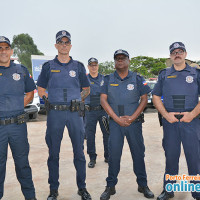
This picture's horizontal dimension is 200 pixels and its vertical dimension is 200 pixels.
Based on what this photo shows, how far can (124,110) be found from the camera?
3.30 metres

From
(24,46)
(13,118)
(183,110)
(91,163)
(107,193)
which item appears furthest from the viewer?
(24,46)

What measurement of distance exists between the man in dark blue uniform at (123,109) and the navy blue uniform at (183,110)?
1.16 feet

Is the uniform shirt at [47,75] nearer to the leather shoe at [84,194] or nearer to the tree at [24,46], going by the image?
the leather shoe at [84,194]

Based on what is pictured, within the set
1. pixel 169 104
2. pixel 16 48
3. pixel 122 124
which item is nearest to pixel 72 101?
pixel 122 124

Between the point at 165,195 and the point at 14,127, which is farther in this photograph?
the point at 165,195

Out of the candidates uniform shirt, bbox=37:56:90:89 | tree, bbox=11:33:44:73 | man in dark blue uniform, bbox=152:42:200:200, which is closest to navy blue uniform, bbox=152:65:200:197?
man in dark blue uniform, bbox=152:42:200:200

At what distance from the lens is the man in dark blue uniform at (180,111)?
3.04m

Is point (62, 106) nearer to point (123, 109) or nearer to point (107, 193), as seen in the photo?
point (123, 109)

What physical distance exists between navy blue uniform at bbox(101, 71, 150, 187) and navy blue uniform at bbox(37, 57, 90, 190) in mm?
423

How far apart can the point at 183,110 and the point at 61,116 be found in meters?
1.61

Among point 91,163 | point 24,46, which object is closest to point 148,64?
point 24,46

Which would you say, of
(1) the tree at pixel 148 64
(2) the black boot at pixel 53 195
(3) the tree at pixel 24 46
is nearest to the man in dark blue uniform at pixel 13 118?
(2) the black boot at pixel 53 195

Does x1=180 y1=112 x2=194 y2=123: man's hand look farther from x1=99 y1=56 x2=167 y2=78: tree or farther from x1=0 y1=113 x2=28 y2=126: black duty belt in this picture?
x1=99 y1=56 x2=167 y2=78: tree

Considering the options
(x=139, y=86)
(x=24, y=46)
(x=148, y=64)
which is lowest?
(x=139, y=86)
